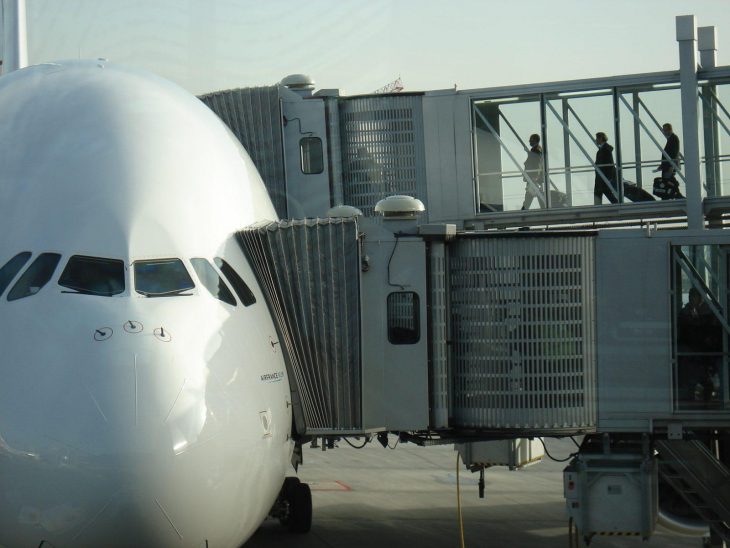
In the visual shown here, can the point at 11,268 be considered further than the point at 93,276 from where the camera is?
Yes

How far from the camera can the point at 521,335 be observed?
1542 centimetres

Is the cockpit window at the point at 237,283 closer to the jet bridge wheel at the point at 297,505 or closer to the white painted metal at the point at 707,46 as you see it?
the jet bridge wheel at the point at 297,505

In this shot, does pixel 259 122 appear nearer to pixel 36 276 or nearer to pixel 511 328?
pixel 511 328

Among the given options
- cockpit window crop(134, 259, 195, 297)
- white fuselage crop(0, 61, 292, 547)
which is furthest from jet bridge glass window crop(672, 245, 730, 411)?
cockpit window crop(134, 259, 195, 297)

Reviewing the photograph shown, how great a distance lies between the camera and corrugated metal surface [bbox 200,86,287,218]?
21.5m

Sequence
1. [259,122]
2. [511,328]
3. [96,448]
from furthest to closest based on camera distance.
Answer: [259,122] < [511,328] < [96,448]

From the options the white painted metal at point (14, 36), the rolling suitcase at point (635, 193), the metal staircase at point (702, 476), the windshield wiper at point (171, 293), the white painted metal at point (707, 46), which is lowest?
the metal staircase at point (702, 476)

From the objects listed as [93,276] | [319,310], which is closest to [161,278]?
[93,276]

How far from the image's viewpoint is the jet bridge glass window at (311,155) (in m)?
21.7

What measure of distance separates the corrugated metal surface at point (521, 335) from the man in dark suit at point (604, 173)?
4471mm

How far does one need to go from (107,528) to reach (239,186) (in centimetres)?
538

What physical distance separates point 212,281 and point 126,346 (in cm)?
187

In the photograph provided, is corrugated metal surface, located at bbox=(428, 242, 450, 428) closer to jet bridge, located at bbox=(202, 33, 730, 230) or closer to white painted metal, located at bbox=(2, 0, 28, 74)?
jet bridge, located at bbox=(202, 33, 730, 230)

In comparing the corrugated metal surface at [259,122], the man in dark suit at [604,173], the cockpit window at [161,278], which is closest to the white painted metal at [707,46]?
the man in dark suit at [604,173]
